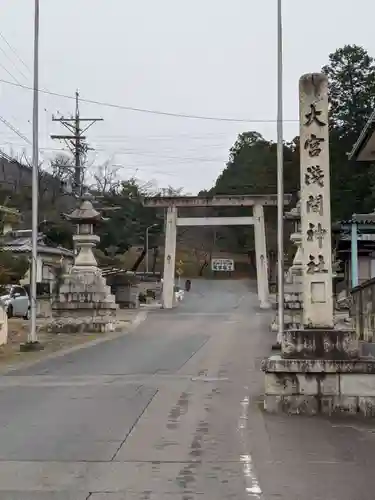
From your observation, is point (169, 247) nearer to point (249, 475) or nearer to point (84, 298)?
point (84, 298)

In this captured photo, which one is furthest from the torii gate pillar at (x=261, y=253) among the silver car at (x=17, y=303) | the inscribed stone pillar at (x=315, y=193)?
the inscribed stone pillar at (x=315, y=193)

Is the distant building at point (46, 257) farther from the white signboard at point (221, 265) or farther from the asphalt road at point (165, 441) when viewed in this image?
the asphalt road at point (165, 441)

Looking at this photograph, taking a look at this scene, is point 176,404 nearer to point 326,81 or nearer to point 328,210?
point 328,210

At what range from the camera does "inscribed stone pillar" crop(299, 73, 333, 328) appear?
10.7 metres

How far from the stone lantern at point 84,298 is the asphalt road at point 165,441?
12073 mm

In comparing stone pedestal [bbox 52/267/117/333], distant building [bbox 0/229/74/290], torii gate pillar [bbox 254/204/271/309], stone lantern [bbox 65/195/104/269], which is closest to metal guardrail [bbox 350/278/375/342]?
stone pedestal [bbox 52/267/117/333]

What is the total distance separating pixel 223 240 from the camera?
90.6 m

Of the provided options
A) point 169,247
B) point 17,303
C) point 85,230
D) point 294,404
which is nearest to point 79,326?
point 85,230

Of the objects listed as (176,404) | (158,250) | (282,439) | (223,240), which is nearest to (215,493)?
(282,439)

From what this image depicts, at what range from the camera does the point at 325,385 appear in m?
9.96

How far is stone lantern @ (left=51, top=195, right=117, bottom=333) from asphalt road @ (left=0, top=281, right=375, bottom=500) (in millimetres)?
12073

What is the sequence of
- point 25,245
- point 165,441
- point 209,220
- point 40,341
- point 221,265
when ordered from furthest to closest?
point 221,265, point 25,245, point 209,220, point 40,341, point 165,441

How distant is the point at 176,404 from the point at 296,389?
218cm

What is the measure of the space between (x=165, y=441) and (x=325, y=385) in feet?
9.11
